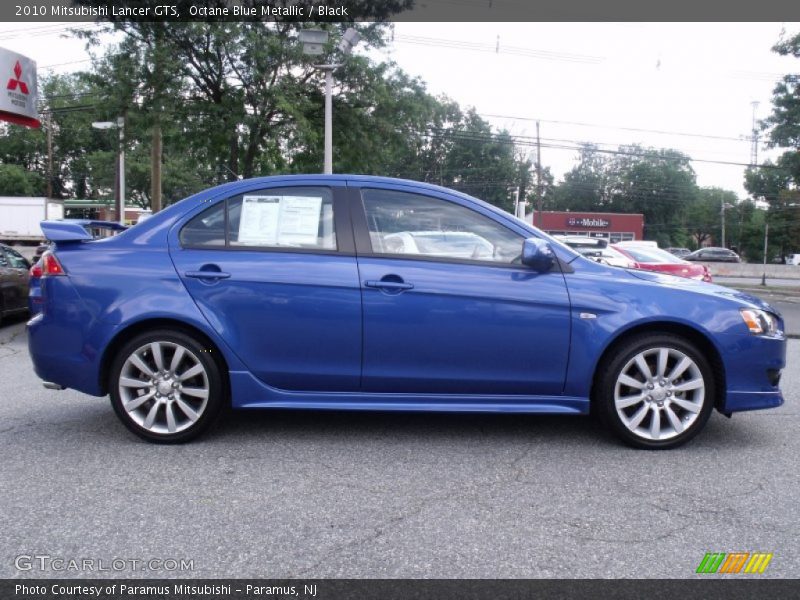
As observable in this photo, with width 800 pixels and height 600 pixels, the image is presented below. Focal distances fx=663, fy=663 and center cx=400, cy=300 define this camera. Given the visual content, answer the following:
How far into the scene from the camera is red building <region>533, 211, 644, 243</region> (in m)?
58.5

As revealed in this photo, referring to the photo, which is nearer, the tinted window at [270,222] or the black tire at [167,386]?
the black tire at [167,386]

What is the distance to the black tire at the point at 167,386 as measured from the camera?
4059mm

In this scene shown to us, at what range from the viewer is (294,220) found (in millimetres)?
4246

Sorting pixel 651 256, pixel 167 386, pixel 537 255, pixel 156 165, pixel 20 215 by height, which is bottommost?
pixel 167 386

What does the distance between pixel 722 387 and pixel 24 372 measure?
20.6ft

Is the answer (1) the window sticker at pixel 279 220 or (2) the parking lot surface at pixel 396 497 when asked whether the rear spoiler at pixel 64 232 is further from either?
(2) the parking lot surface at pixel 396 497

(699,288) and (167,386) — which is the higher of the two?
(699,288)

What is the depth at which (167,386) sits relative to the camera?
408 centimetres

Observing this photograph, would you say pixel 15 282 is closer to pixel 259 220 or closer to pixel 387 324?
pixel 259 220

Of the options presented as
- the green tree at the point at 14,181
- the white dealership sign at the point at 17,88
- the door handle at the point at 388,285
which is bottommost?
the door handle at the point at 388,285

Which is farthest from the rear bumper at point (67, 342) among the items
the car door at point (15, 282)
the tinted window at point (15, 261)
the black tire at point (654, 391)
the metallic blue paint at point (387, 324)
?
the tinted window at point (15, 261)

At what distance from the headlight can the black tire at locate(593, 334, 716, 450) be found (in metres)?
0.35

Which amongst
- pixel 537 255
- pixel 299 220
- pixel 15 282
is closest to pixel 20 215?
pixel 15 282

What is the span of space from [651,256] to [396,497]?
11443 mm
